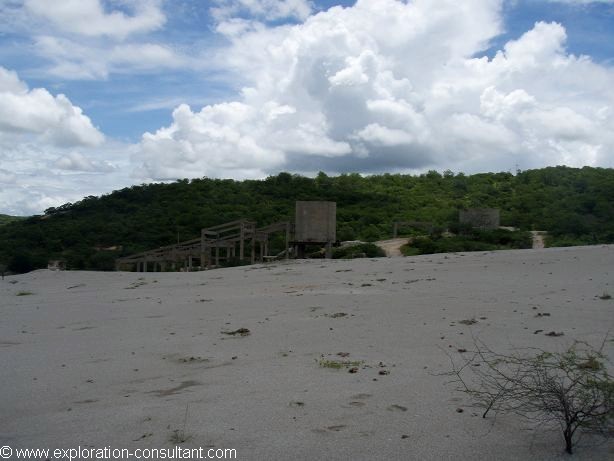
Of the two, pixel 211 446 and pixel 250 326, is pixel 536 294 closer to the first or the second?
pixel 250 326

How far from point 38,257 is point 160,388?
111ft

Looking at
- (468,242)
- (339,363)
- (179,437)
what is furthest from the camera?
(468,242)

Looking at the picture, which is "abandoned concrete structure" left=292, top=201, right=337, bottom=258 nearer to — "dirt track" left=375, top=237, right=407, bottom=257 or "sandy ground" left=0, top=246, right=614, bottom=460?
"dirt track" left=375, top=237, right=407, bottom=257

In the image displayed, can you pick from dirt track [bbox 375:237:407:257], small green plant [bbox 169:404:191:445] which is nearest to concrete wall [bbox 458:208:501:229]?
dirt track [bbox 375:237:407:257]

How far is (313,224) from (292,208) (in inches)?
951

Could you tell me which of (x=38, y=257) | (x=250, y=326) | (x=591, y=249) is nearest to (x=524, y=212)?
(x=591, y=249)

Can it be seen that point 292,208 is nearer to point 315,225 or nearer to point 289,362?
point 315,225

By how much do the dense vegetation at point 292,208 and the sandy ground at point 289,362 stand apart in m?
20.2

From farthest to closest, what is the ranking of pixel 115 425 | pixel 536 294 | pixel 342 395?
pixel 536 294 < pixel 342 395 < pixel 115 425

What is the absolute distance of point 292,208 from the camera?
5309cm

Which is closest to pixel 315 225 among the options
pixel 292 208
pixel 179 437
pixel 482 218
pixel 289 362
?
pixel 482 218

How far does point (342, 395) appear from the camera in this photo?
484 cm

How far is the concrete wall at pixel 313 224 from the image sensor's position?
29.0m

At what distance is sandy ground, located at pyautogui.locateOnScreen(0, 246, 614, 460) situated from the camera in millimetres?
3980
